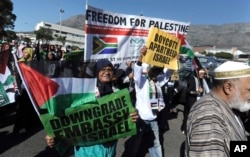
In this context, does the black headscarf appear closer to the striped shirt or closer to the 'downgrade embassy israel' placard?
the 'downgrade embassy israel' placard

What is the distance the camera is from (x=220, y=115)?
2240 mm

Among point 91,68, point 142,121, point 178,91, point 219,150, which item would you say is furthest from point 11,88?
point 178,91

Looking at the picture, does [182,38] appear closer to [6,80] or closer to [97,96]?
[6,80]

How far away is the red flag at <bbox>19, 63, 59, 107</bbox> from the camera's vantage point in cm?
326

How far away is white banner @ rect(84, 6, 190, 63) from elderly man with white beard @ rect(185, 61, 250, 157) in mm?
2622

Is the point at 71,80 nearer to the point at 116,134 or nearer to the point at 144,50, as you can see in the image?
the point at 116,134

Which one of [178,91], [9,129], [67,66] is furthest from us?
→ [178,91]

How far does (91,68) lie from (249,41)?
133 metres

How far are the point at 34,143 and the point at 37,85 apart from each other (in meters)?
3.94

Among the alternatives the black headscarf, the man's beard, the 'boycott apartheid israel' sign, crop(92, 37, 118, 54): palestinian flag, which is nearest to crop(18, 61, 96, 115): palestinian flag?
the black headscarf

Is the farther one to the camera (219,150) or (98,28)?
(98,28)

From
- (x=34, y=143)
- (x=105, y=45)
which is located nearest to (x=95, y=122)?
(x=105, y=45)

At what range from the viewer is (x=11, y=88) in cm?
638

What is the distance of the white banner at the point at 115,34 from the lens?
16.1 ft
